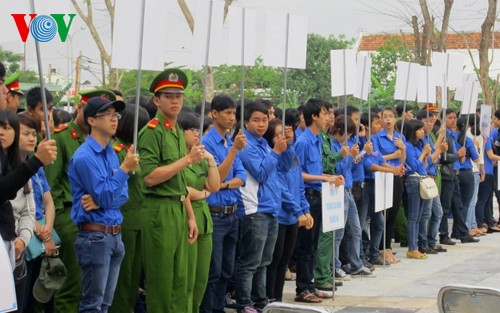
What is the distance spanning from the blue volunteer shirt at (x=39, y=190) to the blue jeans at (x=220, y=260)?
5.66 feet

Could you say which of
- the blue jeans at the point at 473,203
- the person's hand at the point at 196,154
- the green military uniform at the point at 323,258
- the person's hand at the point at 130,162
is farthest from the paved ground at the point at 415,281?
the person's hand at the point at 130,162

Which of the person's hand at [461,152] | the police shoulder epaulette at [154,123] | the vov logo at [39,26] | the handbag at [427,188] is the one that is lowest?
the handbag at [427,188]

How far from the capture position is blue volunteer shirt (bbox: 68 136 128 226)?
7.08m

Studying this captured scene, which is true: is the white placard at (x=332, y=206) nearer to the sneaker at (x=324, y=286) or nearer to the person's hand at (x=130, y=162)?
the sneaker at (x=324, y=286)

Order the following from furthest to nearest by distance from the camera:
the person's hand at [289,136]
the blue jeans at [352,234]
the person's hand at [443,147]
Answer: the person's hand at [443,147]
the blue jeans at [352,234]
the person's hand at [289,136]

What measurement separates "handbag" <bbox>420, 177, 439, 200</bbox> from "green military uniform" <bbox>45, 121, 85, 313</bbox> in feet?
22.7

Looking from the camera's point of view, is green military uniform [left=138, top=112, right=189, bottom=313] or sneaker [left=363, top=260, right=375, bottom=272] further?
sneaker [left=363, top=260, right=375, bottom=272]

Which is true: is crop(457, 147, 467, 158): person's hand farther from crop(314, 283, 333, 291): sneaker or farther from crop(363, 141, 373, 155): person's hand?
crop(314, 283, 333, 291): sneaker

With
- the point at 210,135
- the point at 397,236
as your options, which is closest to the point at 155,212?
the point at 210,135

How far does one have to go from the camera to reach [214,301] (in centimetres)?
909

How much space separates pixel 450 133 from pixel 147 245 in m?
9.01

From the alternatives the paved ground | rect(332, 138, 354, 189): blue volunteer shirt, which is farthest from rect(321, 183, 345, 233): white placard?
the paved ground

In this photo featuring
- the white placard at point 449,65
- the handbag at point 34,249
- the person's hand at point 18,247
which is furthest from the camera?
the white placard at point 449,65

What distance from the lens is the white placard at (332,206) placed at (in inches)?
405
